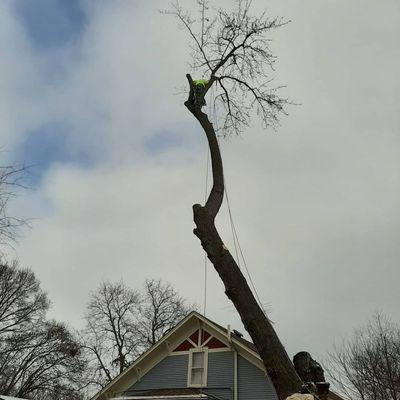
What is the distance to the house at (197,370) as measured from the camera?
16.0 meters

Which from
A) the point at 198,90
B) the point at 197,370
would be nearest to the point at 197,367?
the point at 197,370

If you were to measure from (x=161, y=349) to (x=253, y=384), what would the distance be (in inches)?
167

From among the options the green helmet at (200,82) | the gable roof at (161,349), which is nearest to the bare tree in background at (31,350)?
the gable roof at (161,349)

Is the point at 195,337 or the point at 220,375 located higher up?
the point at 195,337

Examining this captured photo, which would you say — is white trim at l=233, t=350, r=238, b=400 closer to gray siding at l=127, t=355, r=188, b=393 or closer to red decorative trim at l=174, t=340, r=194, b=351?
red decorative trim at l=174, t=340, r=194, b=351

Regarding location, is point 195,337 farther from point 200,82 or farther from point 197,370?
point 200,82

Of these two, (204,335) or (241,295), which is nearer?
(241,295)

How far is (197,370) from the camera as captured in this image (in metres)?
17.3

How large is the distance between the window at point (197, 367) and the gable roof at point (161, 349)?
80 cm

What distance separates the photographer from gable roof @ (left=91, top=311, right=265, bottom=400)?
17.5 meters

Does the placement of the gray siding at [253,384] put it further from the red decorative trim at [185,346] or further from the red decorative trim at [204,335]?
the red decorative trim at [185,346]

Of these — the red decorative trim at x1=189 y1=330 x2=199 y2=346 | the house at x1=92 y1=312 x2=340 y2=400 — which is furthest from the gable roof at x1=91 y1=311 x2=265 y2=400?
the red decorative trim at x1=189 y1=330 x2=199 y2=346

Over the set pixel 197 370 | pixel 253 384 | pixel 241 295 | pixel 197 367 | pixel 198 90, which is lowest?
pixel 241 295

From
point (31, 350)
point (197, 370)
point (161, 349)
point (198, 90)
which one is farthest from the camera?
point (31, 350)
